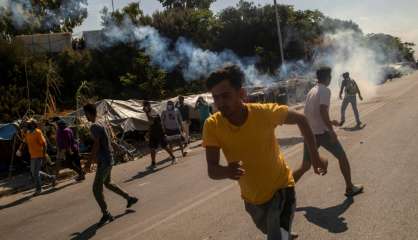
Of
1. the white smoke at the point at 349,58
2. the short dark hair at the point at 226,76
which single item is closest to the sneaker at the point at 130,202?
the short dark hair at the point at 226,76

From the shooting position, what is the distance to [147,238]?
598 cm

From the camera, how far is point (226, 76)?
3.26 metres

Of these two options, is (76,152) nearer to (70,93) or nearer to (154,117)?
(154,117)

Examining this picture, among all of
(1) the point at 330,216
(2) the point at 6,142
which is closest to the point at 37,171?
(2) the point at 6,142

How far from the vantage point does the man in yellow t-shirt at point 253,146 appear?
3275 millimetres

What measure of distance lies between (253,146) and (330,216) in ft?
9.34

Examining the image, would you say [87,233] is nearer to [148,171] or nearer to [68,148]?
[148,171]

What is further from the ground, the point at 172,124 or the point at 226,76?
the point at 226,76

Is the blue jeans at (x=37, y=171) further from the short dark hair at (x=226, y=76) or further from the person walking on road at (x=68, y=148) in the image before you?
the short dark hair at (x=226, y=76)

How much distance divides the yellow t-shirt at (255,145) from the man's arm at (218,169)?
0.18 feet

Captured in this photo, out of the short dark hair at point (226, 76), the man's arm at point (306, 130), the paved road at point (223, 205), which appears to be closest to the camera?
the short dark hair at point (226, 76)

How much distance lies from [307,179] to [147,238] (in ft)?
9.63

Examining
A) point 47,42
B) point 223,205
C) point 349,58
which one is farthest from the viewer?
point 349,58

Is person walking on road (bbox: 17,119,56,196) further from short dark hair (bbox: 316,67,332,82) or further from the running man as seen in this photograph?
short dark hair (bbox: 316,67,332,82)
